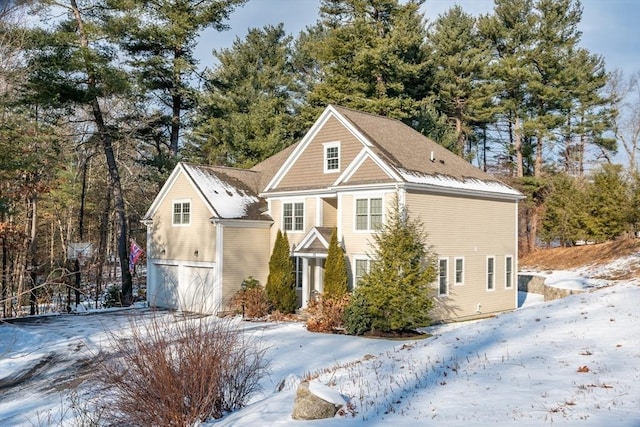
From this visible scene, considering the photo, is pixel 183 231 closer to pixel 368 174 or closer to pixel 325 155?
pixel 325 155

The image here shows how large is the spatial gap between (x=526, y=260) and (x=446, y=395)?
31.2 m

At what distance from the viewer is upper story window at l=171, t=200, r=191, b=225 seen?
81.5 ft

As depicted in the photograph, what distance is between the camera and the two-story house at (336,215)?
67.4 feet

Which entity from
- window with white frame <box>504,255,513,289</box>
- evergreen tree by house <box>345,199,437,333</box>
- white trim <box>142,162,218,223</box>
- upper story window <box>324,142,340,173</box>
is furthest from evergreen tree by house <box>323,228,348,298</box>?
window with white frame <box>504,255,513,289</box>

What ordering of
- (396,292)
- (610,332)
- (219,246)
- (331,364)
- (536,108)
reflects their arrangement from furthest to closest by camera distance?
(536,108), (219,246), (396,292), (331,364), (610,332)

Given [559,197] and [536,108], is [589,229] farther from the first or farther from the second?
[536,108]

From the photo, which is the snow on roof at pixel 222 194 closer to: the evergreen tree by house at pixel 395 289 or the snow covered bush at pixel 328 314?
the snow covered bush at pixel 328 314

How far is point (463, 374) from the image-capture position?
9.09 meters

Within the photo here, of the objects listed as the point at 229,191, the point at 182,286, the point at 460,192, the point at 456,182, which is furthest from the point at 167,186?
the point at 460,192

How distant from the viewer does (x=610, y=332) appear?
10.9m

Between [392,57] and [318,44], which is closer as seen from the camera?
[392,57]

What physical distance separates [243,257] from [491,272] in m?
9.90

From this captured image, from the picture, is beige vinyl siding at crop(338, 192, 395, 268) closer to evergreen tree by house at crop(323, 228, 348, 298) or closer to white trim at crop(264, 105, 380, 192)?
evergreen tree by house at crop(323, 228, 348, 298)

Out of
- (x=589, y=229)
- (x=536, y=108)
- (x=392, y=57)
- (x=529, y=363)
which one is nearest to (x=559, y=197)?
(x=589, y=229)
